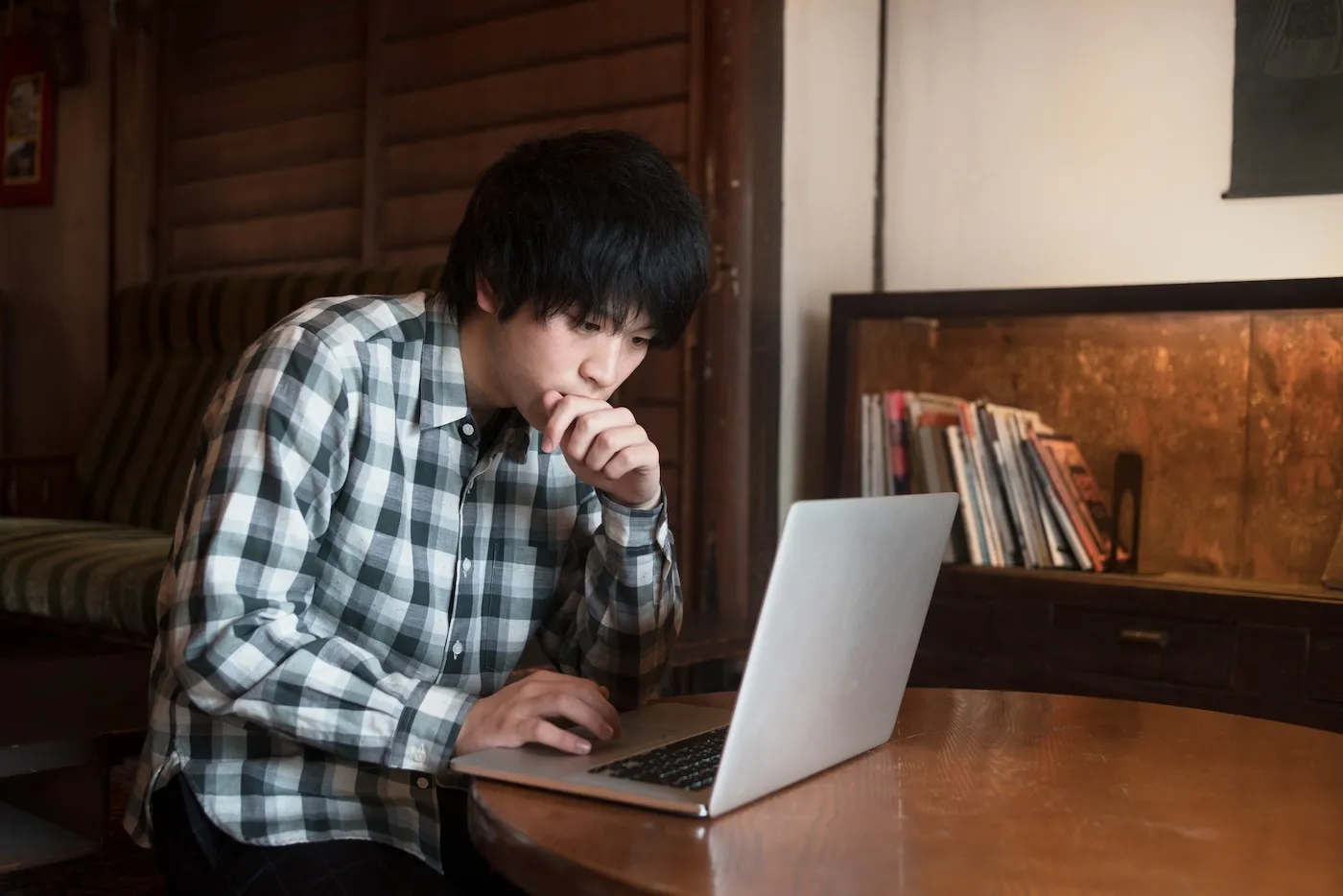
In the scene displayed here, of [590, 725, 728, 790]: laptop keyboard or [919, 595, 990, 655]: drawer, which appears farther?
[919, 595, 990, 655]: drawer

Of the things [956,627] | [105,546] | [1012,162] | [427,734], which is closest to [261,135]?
[105,546]

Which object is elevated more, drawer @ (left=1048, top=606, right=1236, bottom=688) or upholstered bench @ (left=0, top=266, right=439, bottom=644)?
upholstered bench @ (left=0, top=266, right=439, bottom=644)

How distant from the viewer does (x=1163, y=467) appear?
7.65 ft

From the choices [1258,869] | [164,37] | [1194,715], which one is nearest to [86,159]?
[164,37]

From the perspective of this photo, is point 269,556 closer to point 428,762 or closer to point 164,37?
point 428,762

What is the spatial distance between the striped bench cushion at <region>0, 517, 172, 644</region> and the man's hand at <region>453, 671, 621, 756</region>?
1738 millimetres

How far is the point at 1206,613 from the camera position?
2.13 meters

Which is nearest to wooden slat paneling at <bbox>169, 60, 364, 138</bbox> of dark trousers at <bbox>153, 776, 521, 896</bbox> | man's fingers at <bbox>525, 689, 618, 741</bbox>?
dark trousers at <bbox>153, 776, 521, 896</bbox>

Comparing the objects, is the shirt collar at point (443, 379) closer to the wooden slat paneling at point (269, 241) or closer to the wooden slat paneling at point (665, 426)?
the wooden slat paneling at point (665, 426)

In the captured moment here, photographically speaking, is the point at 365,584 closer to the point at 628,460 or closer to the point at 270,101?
the point at 628,460

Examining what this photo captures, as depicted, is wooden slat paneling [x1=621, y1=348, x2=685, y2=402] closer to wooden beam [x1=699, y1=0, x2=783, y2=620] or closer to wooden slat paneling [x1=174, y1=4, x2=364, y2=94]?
wooden beam [x1=699, y1=0, x2=783, y2=620]

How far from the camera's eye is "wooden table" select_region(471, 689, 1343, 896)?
0.74 m

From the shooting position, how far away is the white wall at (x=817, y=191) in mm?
2641

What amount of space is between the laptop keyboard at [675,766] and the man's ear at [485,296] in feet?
1.40
